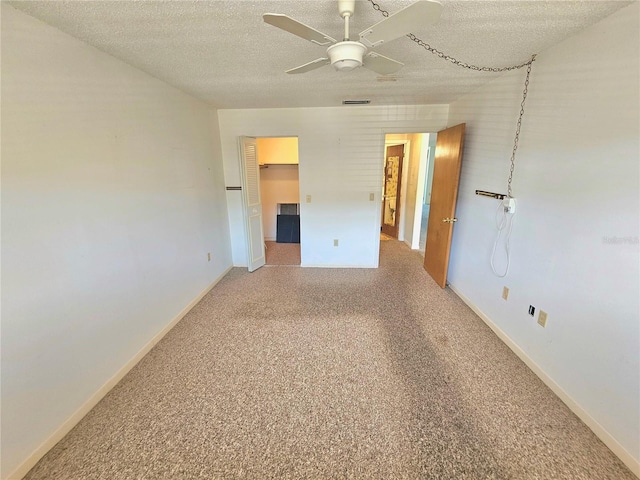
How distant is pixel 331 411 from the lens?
1.67m

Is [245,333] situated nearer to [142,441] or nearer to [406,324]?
[142,441]

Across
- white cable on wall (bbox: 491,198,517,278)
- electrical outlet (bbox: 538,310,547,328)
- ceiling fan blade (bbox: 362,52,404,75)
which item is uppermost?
ceiling fan blade (bbox: 362,52,404,75)

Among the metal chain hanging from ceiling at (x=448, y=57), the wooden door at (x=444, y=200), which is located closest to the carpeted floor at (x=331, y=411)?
the wooden door at (x=444, y=200)

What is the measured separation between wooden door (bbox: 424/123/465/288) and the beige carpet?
80.1 inches

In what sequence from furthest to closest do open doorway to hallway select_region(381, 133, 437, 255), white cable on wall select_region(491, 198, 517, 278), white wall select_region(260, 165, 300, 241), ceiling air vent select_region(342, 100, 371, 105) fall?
1. white wall select_region(260, 165, 300, 241)
2. open doorway to hallway select_region(381, 133, 437, 255)
3. ceiling air vent select_region(342, 100, 371, 105)
4. white cable on wall select_region(491, 198, 517, 278)

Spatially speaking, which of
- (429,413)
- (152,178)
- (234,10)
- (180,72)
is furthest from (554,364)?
(180,72)

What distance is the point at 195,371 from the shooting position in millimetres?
2012

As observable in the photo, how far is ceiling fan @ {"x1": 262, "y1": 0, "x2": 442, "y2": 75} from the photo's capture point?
106 cm

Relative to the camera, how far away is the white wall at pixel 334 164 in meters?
3.54

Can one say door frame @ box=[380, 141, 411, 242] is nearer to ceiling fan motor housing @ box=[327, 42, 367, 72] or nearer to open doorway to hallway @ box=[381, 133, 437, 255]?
open doorway to hallway @ box=[381, 133, 437, 255]

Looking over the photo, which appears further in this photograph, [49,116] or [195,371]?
[195,371]

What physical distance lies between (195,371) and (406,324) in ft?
6.11

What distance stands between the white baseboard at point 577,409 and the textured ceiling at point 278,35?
2.19 m

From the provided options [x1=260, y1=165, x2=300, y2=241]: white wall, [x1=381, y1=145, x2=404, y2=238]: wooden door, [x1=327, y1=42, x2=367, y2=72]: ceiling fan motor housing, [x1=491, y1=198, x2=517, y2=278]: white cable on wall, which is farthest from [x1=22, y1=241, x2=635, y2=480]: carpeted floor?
[x1=381, y1=145, x2=404, y2=238]: wooden door
